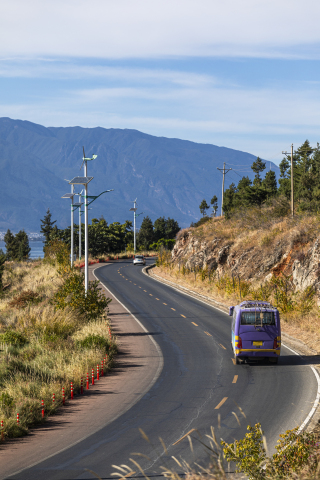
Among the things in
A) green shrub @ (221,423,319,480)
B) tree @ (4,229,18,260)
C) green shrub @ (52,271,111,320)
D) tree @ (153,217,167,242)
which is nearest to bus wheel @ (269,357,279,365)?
green shrub @ (52,271,111,320)

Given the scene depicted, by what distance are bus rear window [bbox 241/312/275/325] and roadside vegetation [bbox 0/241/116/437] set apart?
215 inches

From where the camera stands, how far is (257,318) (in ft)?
63.1

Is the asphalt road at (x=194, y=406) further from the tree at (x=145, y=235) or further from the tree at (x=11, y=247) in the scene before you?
the tree at (x=11, y=247)

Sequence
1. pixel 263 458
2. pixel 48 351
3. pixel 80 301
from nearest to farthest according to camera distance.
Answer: pixel 263 458
pixel 48 351
pixel 80 301

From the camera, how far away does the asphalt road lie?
10.7 m

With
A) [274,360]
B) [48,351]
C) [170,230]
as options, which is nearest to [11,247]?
[170,230]

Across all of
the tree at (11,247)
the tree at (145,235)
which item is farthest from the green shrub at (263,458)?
the tree at (11,247)

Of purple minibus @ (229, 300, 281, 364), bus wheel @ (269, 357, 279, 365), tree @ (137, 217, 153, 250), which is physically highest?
tree @ (137, 217, 153, 250)

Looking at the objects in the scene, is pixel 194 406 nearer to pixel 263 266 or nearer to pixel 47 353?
pixel 47 353

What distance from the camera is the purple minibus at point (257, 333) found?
1898cm

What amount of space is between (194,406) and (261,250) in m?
26.9

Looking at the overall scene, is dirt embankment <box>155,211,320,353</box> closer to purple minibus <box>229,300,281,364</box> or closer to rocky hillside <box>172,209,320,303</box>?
rocky hillside <box>172,209,320,303</box>

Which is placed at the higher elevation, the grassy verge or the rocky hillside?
the rocky hillside

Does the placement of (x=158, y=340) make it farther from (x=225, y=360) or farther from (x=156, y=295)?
(x=156, y=295)
